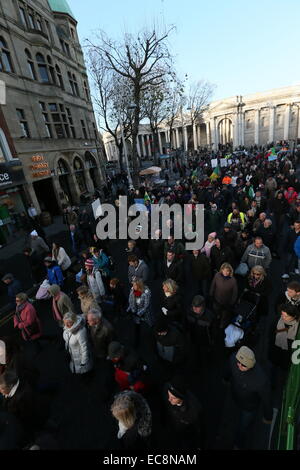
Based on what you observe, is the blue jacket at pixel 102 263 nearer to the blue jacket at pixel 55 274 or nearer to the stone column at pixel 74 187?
the blue jacket at pixel 55 274

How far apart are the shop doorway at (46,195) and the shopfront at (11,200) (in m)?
3.52

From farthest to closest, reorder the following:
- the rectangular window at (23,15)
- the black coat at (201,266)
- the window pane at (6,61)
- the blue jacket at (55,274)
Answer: the rectangular window at (23,15)
the window pane at (6,61)
the blue jacket at (55,274)
the black coat at (201,266)

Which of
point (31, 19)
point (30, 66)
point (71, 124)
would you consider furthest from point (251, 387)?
point (31, 19)

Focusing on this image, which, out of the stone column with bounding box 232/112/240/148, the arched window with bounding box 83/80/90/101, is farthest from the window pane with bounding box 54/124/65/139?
the stone column with bounding box 232/112/240/148

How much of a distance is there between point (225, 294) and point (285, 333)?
148 cm

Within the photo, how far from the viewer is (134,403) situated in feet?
8.82

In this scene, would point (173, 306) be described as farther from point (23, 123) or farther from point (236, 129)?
point (236, 129)

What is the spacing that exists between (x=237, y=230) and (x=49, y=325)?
6421mm

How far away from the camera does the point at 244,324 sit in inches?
170

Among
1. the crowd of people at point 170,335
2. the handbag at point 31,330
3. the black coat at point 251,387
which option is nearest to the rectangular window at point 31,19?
the crowd of people at point 170,335

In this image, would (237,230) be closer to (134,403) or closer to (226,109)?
(134,403)

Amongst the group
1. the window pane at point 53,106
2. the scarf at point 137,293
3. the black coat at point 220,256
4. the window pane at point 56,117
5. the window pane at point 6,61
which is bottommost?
the black coat at point 220,256

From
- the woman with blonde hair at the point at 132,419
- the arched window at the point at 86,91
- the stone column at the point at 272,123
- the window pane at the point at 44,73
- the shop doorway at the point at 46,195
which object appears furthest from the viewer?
the stone column at the point at 272,123

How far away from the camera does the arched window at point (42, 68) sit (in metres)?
18.1
